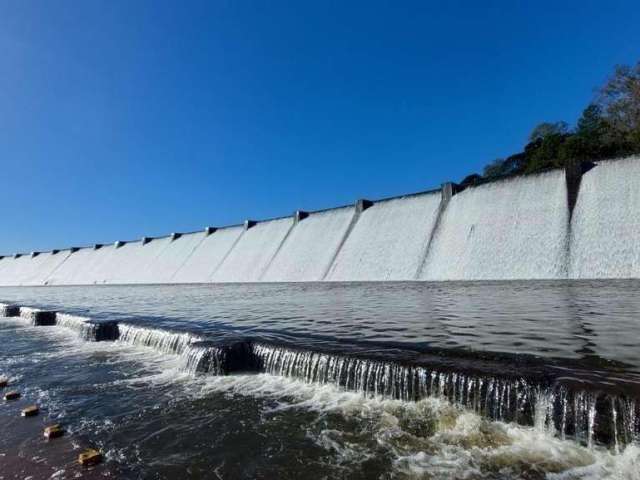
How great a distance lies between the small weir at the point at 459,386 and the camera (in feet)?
11.7

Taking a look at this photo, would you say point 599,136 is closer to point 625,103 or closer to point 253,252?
point 625,103

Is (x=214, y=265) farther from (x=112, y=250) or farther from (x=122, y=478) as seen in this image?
(x=122, y=478)

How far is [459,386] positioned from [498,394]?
1.37ft

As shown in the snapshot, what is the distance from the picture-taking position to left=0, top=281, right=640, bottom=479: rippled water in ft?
11.6

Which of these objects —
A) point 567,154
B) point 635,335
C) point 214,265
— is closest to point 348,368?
point 635,335

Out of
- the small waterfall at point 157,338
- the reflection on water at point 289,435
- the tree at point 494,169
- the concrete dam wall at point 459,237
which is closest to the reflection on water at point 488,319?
the small waterfall at point 157,338

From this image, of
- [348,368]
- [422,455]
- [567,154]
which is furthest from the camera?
[567,154]


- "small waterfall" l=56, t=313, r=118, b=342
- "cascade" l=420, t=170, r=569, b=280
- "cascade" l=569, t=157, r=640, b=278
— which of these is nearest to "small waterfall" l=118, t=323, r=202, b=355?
"small waterfall" l=56, t=313, r=118, b=342

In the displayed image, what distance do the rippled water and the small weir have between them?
0.28ft

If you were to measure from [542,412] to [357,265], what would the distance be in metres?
20.8

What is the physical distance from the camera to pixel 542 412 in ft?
13.0

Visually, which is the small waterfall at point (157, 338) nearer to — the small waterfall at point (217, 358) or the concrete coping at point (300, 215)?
the small waterfall at point (217, 358)

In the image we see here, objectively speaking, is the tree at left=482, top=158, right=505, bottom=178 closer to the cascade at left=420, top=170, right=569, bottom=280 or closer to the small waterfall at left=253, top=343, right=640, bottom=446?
the cascade at left=420, top=170, right=569, bottom=280

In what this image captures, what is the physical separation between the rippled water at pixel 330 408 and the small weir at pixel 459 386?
84 millimetres
